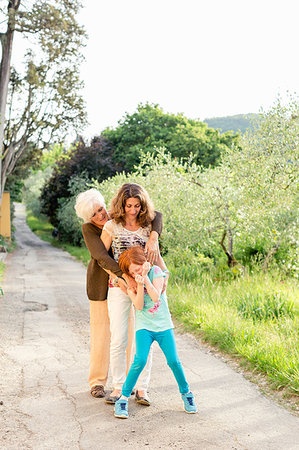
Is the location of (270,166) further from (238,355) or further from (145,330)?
(145,330)

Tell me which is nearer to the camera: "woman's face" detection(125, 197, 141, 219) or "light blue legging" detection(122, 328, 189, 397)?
"light blue legging" detection(122, 328, 189, 397)

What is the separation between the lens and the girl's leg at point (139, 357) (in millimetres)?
3887

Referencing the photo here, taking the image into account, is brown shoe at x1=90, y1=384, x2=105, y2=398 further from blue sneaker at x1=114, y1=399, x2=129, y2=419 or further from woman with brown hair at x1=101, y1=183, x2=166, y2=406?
blue sneaker at x1=114, y1=399, x2=129, y2=419

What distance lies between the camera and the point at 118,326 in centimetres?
418

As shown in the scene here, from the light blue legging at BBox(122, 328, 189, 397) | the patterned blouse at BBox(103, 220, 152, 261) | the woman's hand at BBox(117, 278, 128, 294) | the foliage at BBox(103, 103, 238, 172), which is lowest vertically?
the light blue legging at BBox(122, 328, 189, 397)

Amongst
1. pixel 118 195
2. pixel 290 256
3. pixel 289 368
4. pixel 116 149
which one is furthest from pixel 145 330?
pixel 116 149

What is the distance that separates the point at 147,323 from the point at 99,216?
1123 millimetres

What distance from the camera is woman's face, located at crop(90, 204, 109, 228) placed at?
14.4ft

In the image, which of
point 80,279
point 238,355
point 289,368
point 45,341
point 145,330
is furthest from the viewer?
point 80,279

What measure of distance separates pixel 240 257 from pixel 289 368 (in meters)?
7.65

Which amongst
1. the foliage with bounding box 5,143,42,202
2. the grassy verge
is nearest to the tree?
the foliage with bounding box 5,143,42,202

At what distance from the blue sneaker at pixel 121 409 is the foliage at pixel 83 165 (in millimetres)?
23685

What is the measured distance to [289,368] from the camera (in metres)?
4.62

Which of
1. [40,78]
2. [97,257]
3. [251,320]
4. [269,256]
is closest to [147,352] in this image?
[97,257]
